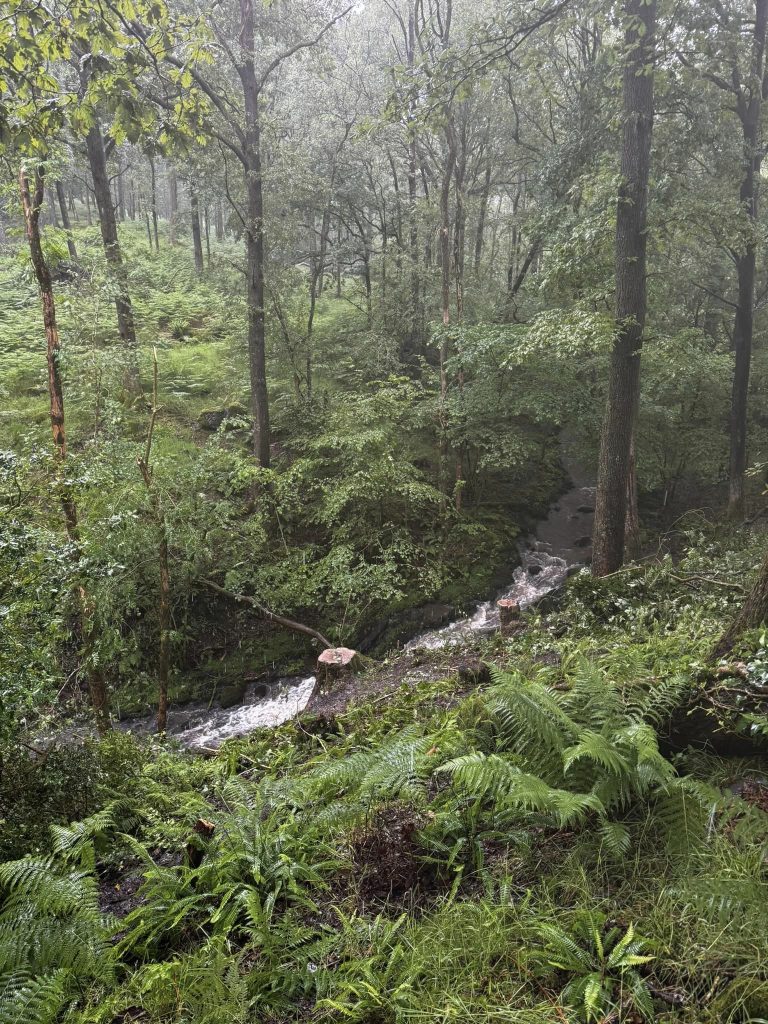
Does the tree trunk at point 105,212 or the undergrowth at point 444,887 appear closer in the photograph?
the undergrowth at point 444,887

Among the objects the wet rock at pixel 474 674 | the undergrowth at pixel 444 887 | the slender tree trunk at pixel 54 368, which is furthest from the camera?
the slender tree trunk at pixel 54 368

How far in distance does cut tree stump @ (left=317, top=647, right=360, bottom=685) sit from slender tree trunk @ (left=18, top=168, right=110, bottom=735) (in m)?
2.57

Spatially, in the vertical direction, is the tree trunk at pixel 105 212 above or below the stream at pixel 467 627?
above

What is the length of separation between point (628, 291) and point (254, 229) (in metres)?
7.08

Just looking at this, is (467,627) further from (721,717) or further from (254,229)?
(254,229)

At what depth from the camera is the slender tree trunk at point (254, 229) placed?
1041 centimetres

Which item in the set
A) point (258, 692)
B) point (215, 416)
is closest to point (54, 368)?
point (258, 692)

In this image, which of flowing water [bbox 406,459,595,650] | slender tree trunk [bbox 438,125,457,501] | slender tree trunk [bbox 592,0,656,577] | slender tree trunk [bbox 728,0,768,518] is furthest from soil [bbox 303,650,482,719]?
slender tree trunk [bbox 728,0,768,518]

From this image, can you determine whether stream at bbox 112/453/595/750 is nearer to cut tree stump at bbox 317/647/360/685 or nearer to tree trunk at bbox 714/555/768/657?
cut tree stump at bbox 317/647/360/685

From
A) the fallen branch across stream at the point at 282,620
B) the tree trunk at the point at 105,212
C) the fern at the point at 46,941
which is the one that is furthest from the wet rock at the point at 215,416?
the fern at the point at 46,941

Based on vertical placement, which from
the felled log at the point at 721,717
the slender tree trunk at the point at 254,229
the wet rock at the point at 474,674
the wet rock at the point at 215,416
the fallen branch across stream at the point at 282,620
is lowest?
the fallen branch across stream at the point at 282,620

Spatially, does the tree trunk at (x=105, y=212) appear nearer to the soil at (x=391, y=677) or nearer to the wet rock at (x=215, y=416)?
the wet rock at (x=215, y=416)

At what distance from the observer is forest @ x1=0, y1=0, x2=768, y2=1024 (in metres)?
2.28

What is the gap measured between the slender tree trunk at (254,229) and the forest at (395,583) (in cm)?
9
